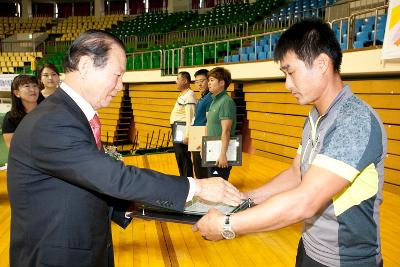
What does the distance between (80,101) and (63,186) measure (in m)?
0.29

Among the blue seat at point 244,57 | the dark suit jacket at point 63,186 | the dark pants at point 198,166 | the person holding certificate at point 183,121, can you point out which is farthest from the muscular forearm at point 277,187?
the blue seat at point 244,57

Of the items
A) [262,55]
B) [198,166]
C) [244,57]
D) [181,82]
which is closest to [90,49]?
[198,166]

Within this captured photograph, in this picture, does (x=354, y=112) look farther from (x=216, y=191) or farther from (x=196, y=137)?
(x=196, y=137)

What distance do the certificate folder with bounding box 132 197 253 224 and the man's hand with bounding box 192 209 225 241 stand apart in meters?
0.04

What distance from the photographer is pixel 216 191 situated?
1454mm

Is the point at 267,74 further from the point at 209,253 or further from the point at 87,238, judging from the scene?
the point at 87,238

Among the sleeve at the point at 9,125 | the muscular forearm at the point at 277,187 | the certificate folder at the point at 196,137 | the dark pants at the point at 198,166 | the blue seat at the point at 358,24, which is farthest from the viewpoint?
the blue seat at the point at 358,24

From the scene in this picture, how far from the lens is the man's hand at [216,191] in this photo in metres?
1.39

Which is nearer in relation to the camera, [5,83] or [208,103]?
[208,103]

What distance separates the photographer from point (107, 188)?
1160 millimetres

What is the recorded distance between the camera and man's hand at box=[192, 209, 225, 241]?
1292 mm

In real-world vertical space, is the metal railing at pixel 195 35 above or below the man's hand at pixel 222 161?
above

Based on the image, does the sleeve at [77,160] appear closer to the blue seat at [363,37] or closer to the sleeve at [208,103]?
the sleeve at [208,103]

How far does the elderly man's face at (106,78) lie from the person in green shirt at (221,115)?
7.86 ft
